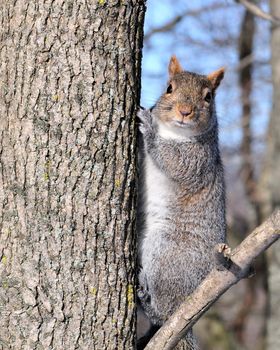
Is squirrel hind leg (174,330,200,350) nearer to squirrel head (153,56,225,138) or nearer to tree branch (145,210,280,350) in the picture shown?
tree branch (145,210,280,350)

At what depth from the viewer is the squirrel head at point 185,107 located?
10.2ft

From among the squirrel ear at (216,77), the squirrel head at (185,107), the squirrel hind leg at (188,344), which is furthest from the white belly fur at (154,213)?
the squirrel ear at (216,77)

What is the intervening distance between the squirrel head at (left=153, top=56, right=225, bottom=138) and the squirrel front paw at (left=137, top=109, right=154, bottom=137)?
167 millimetres

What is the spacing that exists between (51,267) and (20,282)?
126 mm

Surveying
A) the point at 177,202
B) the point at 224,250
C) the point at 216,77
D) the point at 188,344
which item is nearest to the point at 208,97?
the point at 216,77

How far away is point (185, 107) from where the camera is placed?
10.2 feet

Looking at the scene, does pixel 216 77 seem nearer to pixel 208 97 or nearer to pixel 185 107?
pixel 208 97

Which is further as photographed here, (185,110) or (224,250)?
(185,110)

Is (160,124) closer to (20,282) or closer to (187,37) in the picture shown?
(20,282)

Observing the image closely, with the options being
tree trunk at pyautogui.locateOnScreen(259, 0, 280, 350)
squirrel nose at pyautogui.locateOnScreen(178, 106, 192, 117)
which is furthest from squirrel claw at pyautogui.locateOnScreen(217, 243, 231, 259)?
tree trunk at pyautogui.locateOnScreen(259, 0, 280, 350)

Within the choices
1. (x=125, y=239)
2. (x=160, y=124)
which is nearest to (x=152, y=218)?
(x=160, y=124)

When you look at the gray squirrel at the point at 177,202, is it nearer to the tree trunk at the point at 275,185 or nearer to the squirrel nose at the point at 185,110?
the squirrel nose at the point at 185,110

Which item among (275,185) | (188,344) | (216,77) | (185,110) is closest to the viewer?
(188,344)

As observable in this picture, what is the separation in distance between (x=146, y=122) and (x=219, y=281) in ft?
2.86
